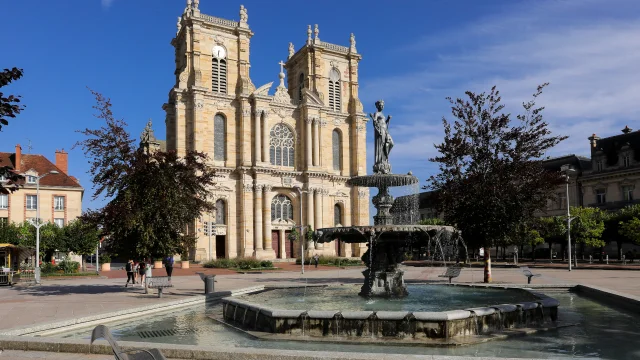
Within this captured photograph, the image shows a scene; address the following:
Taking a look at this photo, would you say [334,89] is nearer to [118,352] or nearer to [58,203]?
[58,203]

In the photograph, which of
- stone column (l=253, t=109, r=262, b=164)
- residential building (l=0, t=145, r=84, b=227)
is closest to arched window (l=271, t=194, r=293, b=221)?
stone column (l=253, t=109, r=262, b=164)

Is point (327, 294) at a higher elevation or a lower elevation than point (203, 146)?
lower

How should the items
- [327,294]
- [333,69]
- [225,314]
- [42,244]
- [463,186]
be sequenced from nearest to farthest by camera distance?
[225,314] → [327,294] → [463,186] → [42,244] → [333,69]

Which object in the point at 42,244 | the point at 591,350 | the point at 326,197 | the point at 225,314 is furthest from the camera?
the point at 326,197

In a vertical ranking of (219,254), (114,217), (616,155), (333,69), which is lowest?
(219,254)

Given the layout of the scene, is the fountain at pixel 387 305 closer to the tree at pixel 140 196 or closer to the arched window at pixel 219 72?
the tree at pixel 140 196

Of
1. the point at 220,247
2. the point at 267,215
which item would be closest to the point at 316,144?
the point at 267,215

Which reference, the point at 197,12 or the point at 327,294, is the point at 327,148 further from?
the point at 327,294

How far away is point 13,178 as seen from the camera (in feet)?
22.3

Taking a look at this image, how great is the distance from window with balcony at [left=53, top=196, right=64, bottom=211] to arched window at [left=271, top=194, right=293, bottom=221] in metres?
21.8

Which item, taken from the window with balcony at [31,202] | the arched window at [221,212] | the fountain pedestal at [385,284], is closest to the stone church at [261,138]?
the arched window at [221,212]

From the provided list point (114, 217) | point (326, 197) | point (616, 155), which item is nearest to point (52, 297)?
point (114, 217)

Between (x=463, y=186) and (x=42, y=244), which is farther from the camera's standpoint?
(x=42, y=244)

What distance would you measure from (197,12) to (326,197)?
23.4 metres
